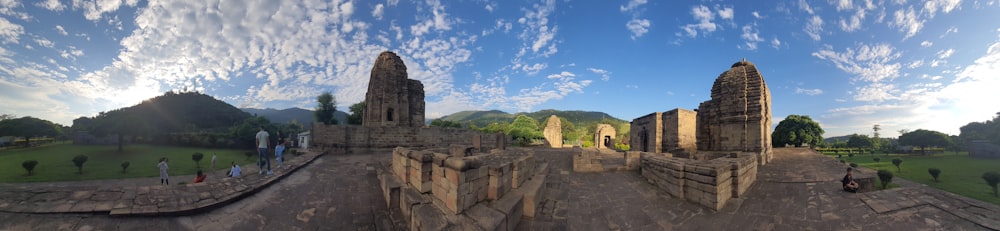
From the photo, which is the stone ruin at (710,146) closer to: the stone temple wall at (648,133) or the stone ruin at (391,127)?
the stone temple wall at (648,133)

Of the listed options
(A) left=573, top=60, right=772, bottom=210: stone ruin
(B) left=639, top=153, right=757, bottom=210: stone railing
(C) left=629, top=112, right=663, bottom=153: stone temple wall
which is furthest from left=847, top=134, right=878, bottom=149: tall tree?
(B) left=639, top=153, right=757, bottom=210: stone railing

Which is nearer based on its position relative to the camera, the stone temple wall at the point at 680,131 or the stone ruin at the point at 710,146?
the stone ruin at the point at 710,146

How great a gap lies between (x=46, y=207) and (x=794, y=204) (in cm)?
1285

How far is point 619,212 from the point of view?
530 centimetres

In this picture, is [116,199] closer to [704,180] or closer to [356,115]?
[704,180]

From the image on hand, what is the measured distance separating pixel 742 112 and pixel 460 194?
12.6 metres

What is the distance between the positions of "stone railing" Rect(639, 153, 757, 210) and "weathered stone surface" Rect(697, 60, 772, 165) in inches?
190

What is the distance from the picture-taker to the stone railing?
5271 millimetres

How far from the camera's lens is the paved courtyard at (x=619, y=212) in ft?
13.6

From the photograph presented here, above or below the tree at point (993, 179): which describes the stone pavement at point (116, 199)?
above

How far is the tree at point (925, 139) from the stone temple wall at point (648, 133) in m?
35.2

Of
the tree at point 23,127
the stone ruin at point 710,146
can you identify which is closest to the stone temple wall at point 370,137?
the stone ruin at point 710,146

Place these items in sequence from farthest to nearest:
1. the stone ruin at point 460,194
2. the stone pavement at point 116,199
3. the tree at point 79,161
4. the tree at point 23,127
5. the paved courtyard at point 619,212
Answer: the tree at point 23,127, the tree at point 79,161, the paved courtyard at point 619,212, the stone pavement at point 116,199, the stone ruin at point 460,194

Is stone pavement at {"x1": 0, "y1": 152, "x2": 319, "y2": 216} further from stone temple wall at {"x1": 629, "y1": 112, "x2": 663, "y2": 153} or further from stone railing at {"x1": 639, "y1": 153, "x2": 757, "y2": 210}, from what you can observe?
stone temple wall at {"x1": 629, "y1": 112, "x2": 663, "y2": 153}
